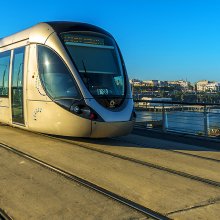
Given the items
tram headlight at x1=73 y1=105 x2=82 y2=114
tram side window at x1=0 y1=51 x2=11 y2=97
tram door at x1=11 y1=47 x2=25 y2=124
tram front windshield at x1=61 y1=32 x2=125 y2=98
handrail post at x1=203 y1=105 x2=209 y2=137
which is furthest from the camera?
tram side window at x1=0 y1=51 x2=11 y2=97

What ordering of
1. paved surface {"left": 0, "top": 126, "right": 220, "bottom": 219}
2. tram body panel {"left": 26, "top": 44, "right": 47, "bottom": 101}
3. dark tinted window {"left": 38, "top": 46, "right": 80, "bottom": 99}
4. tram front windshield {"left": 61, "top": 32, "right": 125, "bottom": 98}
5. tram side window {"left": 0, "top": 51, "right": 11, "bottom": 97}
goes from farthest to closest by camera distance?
tram side window {"left": 0, "top": 51, "right": 11, "bottom": 97}, tram body panel {"left": 26, "top": 44, "right": 47, "bottom": 101}, tram front windshield {"left": 61, "top": 32, "right": 125, "bottom": 98}, dark tinted window {"left": 38, "top": 46, "right": 80, "bottom": 99}, paved surface {"left": 0, "top": 126, "right": 220, "bottom": 219}

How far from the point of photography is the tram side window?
43.5 feet

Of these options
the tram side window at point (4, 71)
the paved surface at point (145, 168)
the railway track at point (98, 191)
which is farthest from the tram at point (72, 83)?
the railway track at point (98, 191)

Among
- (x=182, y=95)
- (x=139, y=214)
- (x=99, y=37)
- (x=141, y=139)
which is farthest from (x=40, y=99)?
(x=182, y=95)

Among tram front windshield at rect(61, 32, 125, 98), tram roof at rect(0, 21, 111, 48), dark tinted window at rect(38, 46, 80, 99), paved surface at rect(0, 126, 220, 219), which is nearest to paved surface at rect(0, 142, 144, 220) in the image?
paved surface at rect(0, 126, 220, 219)

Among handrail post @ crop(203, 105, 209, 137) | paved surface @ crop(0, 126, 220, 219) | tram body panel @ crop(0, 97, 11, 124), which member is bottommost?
paved surface @ crop(0, 126, 220, 219)

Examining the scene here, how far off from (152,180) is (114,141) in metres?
4.75

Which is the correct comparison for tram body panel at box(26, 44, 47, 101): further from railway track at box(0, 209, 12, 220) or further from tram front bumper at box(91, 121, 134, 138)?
railway track at box(0, 209, 12, 220)

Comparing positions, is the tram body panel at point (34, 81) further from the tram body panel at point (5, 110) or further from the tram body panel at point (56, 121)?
the tram body panel at point (5, 110)

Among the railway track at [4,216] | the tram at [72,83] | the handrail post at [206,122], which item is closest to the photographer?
the railway track at [4,216]

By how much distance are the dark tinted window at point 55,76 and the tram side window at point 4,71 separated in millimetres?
2484

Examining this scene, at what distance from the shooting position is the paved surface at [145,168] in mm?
5609

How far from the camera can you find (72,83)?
34.2 feet

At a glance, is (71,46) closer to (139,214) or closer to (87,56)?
(87,56)
